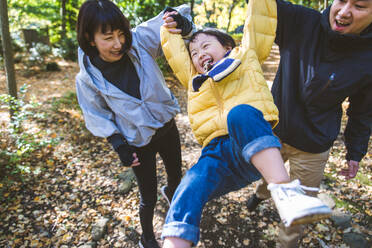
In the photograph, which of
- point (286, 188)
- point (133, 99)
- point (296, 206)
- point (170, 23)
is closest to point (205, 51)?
point (170, 23)

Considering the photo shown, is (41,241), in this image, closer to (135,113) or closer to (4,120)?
(135,113)

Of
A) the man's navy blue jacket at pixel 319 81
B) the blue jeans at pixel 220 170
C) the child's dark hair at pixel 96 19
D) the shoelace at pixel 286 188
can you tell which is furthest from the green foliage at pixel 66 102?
Result: the shoelace at pixel 286 188

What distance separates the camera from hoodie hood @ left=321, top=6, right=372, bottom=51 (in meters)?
1.57

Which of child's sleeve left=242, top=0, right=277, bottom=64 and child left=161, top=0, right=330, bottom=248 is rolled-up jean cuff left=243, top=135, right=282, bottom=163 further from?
child's sleeve left=242, top=0, right=277, bottom=64

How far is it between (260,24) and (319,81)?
2.15ft

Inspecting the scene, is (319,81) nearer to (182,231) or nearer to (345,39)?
(345,39)

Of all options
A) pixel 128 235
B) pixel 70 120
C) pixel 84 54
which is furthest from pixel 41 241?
pixel 70 120

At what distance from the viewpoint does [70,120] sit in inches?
195

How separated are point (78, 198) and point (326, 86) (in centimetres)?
343

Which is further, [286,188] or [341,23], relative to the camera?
[341,23]

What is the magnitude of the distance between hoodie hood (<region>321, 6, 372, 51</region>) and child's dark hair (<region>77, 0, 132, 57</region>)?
156cm

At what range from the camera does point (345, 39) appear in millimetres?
1599

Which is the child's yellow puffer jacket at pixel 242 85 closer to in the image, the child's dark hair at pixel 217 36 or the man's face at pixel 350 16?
the child's dark hair at pixel 217 36

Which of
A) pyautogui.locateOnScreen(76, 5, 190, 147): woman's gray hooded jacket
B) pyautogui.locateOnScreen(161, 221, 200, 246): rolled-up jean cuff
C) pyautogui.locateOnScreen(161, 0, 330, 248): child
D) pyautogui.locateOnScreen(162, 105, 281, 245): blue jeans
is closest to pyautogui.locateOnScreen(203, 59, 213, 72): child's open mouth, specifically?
pyautogui.locateOnScreen(161, 0, 330, 248): child
